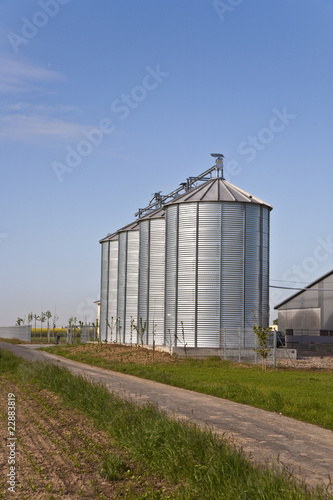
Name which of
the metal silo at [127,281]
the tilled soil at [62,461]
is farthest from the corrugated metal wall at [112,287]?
the tilled soil at [62,461]

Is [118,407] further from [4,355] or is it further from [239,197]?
[239,197]

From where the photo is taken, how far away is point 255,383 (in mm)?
25438

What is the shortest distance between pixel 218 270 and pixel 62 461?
99.6ft

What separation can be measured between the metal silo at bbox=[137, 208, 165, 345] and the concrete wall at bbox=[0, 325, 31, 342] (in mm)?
40839

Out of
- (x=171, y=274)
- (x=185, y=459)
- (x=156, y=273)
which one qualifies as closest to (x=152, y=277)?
(x=156, y=273)

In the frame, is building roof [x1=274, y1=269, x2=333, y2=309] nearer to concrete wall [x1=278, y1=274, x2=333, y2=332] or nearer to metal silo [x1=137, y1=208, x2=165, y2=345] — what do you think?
concrete wall [x1=278, y1=274, x2=333, y2=332]

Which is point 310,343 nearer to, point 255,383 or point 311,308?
point 311,308

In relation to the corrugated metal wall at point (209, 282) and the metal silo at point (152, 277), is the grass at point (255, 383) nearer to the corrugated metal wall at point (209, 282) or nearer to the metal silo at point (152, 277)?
the corrugated metal wall at point (209, 282)

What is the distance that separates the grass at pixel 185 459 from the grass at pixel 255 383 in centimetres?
517

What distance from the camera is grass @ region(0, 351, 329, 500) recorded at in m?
8.41

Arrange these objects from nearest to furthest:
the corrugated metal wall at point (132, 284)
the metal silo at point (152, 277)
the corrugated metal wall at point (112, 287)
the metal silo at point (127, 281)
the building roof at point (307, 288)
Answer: the metal silo at point (152, 277), the corrugated metal wall at point (132, 284), the metal silo at point (127, 281), the corrugated metal wall at point (112, 287), the building roof at point (307, 288)

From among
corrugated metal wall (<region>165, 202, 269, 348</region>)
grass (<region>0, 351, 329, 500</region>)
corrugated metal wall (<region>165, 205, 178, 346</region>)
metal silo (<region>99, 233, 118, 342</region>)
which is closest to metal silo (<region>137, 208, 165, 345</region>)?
corrugated metal wall (<region>165, 205, 178, 346</region>)

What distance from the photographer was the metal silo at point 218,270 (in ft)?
136

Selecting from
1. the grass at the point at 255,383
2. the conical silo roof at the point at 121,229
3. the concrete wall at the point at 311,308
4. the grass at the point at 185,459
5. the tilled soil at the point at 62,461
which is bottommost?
the tilled soil at the point at 62,461
